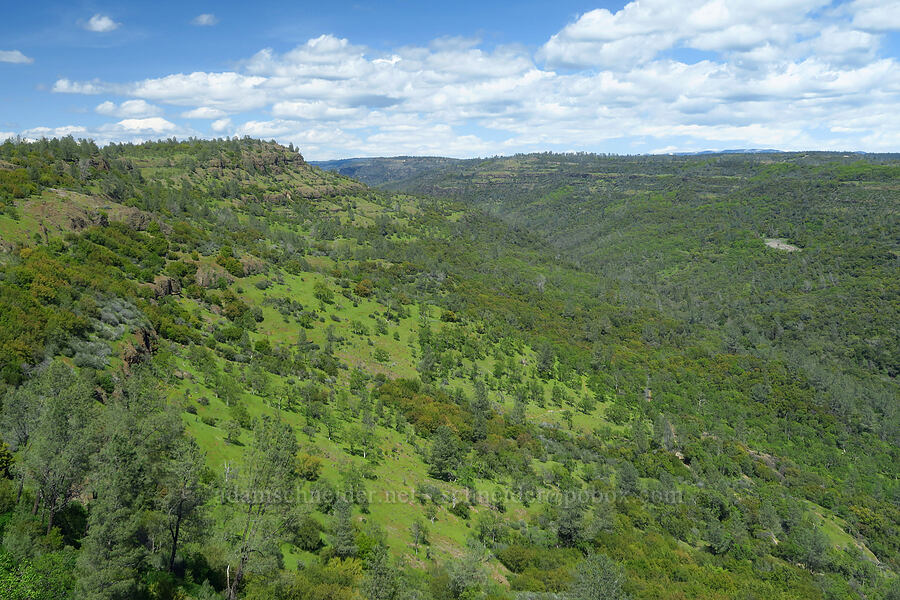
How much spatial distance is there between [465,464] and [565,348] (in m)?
64.0

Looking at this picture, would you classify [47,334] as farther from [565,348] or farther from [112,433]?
[565,348]

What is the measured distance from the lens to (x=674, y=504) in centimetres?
5969

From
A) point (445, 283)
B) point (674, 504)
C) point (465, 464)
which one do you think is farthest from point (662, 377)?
point (465, 464)

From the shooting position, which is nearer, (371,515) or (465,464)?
(371,515)

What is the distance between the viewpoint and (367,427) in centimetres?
4594

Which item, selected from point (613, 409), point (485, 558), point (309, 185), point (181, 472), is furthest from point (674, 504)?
point (309, 185)

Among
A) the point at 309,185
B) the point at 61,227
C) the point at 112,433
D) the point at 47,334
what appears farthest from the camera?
the point at 309,185

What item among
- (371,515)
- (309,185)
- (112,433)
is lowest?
(371,515)

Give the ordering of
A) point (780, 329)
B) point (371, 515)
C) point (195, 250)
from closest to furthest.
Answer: point (371, 515)
point (195, 250)
point (780, 329)

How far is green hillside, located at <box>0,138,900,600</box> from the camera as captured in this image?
20.0m

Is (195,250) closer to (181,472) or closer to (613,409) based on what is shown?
(181,472)

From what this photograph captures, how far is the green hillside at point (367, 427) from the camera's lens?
20000 mm

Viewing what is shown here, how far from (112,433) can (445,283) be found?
337 ft

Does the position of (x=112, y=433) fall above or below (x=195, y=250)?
below
